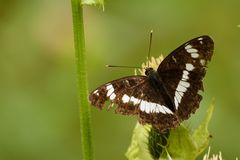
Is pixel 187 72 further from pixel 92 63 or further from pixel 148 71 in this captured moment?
pixel 92 63

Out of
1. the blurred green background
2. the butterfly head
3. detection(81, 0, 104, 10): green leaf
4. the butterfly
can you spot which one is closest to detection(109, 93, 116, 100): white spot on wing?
the butterfly

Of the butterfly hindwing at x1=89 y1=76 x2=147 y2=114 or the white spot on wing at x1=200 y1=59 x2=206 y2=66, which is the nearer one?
the butterfly hindwing at x1=89 y1=76 x2=147 y2=114

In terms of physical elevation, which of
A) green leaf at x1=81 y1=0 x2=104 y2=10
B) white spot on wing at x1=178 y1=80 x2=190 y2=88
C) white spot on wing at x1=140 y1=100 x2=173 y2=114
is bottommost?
white spot on wing at x1=140 y1=100 x2=173 y2=114

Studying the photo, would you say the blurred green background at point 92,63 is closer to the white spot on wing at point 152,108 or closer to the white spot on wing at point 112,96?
the white spot on wing at point 152,108

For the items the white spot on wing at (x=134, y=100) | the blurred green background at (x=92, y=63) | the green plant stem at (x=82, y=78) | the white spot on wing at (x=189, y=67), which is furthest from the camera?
the blurred green background at (x=92, y=63)

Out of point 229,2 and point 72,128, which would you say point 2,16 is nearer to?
point 72,128

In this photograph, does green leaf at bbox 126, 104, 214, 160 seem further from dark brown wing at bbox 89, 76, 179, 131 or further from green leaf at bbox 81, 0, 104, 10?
green leaf at bbox 81, 0, 104, 10

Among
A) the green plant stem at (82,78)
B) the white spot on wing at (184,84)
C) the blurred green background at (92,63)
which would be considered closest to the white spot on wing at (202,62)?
the white spot on wing at (184,84)

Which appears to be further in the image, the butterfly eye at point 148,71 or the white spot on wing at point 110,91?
the butterfly eye at point 148,71
